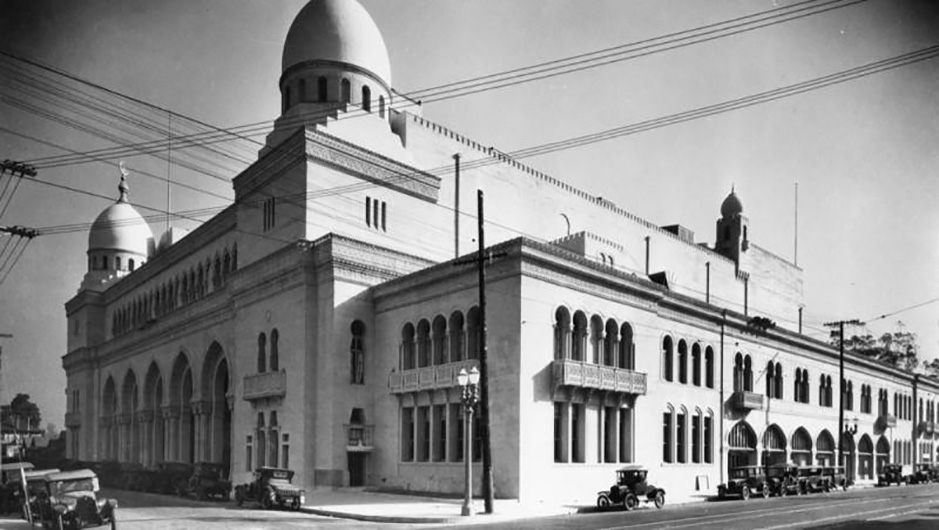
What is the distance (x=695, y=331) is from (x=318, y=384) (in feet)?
62.9

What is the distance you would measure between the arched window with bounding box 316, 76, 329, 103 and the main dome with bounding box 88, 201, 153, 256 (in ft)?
120

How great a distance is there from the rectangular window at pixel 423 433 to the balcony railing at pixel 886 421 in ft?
134

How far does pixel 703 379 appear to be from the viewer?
43.0m

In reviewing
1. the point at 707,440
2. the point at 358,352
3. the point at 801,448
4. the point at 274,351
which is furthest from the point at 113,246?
the point at 801,448

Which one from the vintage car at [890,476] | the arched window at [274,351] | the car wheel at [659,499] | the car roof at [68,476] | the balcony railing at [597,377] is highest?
the arched window at [274,351]

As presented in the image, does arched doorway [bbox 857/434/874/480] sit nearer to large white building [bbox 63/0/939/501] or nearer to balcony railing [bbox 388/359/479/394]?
large white building [bbox 63/0/939/501]

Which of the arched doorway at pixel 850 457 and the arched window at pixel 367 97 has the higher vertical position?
the arched window at pixel 367 97

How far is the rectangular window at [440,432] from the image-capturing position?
34.5m

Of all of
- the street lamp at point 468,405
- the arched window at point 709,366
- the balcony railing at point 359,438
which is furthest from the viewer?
the arched window at point 709,366

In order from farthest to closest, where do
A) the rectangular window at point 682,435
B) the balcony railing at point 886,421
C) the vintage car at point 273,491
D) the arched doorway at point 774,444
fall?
the balcony railing at point 886,421 < the arched doorway at point 774,444 < the rectangular window at point 682,435 < the vintage car at point 273,491

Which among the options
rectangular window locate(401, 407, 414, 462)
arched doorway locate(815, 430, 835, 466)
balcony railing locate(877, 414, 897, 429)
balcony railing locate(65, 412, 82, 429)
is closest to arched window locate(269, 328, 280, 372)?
rectangular window locate(401, 407, 414, 462)

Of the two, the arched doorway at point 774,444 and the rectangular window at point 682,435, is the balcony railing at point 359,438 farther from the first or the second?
the arched doorway at point 774,444

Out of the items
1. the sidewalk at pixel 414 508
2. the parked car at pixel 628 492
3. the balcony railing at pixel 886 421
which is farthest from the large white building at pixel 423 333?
the parked car at pixel 628 492

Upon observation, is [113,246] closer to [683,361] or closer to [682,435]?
[683,361]
